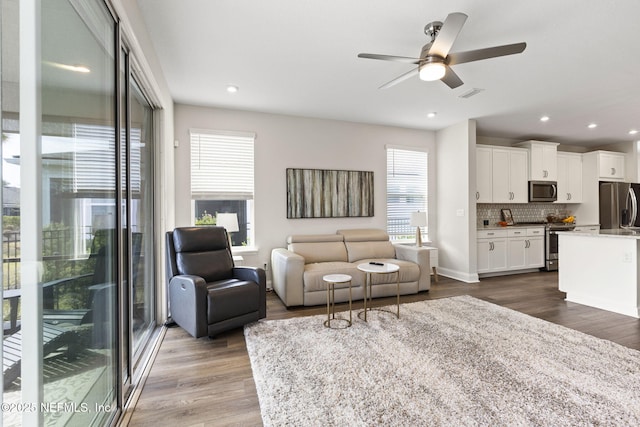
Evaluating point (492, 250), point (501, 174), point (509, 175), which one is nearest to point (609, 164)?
point (509, 175)

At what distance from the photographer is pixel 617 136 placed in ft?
20.2

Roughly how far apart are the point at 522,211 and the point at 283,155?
17.4 feet

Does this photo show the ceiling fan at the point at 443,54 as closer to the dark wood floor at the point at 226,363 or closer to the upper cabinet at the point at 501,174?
the dark wood floor at the point at 226,363

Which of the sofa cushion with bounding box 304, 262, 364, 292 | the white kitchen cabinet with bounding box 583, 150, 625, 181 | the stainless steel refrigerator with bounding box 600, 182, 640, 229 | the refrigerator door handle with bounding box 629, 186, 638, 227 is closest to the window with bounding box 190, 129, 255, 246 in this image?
the sofa cushion with bounding box 304, 262, 364, 292

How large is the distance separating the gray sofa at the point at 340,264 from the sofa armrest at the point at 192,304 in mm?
1223

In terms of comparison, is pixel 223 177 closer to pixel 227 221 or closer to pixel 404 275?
pixel 227 221

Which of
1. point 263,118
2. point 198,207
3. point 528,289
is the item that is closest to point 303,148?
point 263,118

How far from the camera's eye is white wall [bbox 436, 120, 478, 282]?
16.6 feet

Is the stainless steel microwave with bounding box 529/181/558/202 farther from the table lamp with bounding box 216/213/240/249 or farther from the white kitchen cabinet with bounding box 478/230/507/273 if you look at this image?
the table lamp with bounding box 216/213/240/249

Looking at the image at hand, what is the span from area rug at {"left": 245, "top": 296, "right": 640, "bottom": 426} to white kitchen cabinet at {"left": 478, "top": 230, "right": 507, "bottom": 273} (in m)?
2.24

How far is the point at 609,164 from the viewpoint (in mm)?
6504

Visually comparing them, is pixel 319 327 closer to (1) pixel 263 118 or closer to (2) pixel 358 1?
(2) pixel 358 1

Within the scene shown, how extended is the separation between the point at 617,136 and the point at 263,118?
713cm

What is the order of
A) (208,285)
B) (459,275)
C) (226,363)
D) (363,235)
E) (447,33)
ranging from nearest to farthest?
(447,33) < (226,363) < (208,285) < (363,235) < (459,275)
